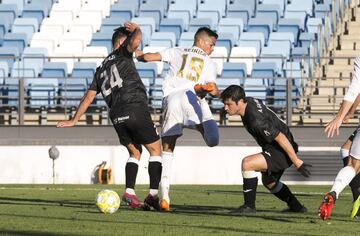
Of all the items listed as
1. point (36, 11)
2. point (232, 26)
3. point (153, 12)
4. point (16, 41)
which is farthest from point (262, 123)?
point (36, 11)

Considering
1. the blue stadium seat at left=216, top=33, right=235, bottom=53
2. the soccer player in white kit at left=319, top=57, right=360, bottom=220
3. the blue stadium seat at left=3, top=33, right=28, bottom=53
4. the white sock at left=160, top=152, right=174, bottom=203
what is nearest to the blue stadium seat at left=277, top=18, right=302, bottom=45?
the blue stadium seat at left=216, top=33, right=235, bottom=53

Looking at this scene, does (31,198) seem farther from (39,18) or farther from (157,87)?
(39,18)

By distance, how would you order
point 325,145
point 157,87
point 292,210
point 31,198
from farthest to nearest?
point 157,87
point 325,145
point 31,198
point 292,210

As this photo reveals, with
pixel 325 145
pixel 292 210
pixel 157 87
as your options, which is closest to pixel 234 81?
pixel 157 87

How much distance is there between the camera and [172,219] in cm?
1179

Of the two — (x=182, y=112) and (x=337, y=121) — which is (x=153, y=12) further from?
(x=337, y=121)

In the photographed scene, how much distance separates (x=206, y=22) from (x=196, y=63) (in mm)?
16033

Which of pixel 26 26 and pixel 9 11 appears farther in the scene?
pixel 9 11

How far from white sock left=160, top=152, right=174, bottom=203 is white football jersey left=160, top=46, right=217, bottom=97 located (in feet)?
2.64

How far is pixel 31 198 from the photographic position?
16.0 m

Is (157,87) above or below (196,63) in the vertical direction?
below

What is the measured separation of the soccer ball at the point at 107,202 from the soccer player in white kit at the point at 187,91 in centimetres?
141

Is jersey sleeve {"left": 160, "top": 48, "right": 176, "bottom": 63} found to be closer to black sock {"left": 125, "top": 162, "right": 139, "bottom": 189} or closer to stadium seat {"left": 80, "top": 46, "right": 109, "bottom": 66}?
black sock {"left": 125, "top": 162, "right": 139, "bottom": 189}

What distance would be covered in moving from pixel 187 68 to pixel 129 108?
3.36 ft
